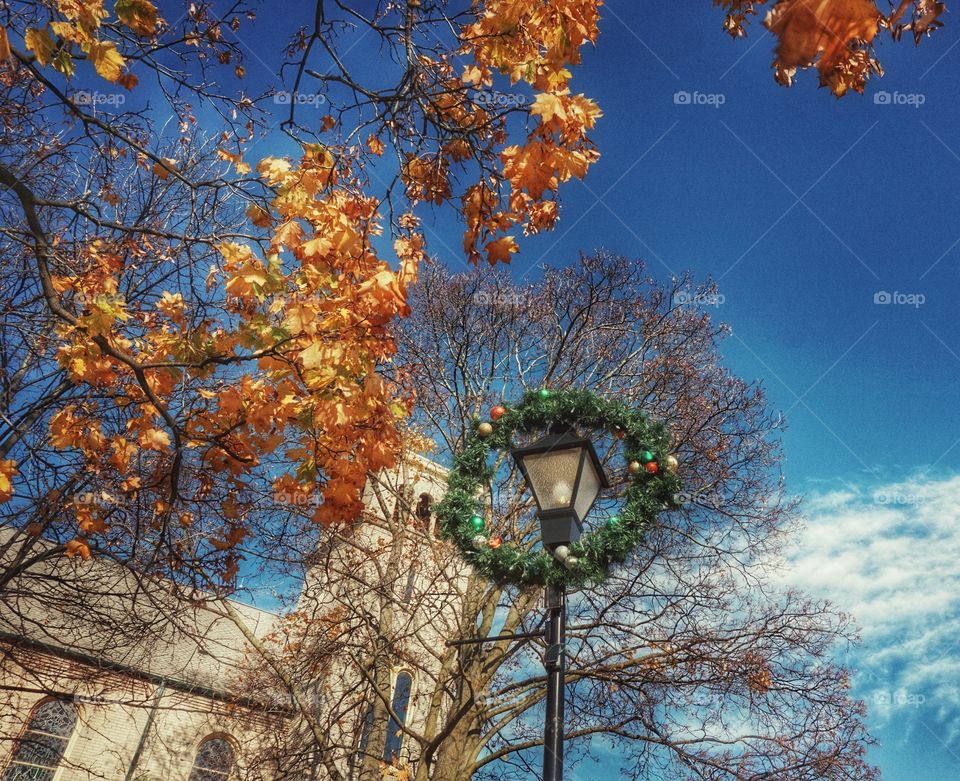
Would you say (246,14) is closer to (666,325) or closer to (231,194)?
(231,194)

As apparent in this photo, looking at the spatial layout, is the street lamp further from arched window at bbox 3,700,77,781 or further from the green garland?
arched window at bbox 3,700,77,781

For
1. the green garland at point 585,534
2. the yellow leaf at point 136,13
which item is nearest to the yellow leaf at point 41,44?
the yellow leaf at point 136,13

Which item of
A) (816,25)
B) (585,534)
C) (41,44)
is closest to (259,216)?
(41,44)

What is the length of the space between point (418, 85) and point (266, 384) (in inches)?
99.5

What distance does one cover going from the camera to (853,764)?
32.0ft

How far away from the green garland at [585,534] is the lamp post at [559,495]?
0.60 feet

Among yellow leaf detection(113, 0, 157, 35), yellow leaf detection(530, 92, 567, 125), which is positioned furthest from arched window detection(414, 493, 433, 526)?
yellow leaf detection(113, 0, 157, 35)

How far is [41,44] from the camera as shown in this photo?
389 cm

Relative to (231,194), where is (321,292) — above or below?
below

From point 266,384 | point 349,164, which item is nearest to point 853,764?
point 266,384

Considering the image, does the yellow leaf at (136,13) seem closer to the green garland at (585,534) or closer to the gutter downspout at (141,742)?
the green garland at (585,534)

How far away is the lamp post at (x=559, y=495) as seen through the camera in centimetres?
430

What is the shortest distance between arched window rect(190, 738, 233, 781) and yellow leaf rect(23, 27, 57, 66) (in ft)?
69.7

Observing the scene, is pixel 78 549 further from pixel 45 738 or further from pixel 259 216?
pixel 45 738
